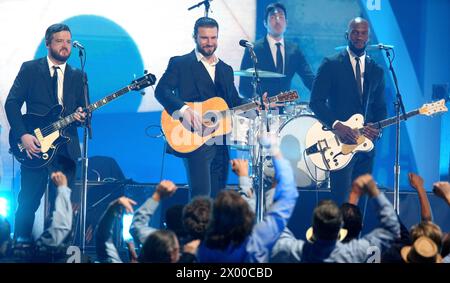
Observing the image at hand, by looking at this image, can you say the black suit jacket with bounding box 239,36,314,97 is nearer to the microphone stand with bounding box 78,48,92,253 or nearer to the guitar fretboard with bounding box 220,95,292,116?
the guitar fretboard with bounding box 220,95,292,116

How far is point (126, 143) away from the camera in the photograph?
11227mm

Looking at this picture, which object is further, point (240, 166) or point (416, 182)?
point (416, 182)

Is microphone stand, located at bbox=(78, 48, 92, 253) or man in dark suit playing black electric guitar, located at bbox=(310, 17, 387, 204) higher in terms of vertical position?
man in dark suit playing black electric guitar, located at bbox=(310, 17, 387, 204)

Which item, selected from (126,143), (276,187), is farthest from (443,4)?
(276,187)

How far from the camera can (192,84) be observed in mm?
9648

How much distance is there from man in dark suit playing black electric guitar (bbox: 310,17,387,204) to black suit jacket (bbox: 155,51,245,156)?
3.38 feet

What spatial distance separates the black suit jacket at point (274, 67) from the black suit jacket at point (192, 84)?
3.01 ft

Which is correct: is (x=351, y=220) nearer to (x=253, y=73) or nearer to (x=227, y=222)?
(x=227, y=222)

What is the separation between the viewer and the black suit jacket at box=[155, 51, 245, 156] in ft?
31.6

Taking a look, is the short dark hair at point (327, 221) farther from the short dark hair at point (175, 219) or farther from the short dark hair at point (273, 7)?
the short dark hair at point (273, 7)

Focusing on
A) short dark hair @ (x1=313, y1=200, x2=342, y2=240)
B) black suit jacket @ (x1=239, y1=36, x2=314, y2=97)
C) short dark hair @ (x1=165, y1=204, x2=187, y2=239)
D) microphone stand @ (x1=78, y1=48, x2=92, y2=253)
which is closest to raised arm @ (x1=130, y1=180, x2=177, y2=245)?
short dark hair @ (x1=165, y1=204, x2=187, y2=239)

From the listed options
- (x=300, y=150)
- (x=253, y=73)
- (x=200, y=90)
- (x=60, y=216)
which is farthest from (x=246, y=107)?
(x=60, y=216)

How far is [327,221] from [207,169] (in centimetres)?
402

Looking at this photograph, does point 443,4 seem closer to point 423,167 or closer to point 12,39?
point 423,167
